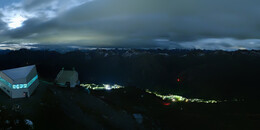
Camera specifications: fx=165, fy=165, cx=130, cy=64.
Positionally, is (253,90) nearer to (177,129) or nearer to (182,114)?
(182,114)

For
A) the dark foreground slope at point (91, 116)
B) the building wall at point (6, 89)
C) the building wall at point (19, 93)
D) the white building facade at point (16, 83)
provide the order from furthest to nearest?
1. the building wall at point (6, 89)
2. the building wall at point (19, 93)
3. the white building facade at point (16, 83)
4. the dark foreground slope at point (91, 116)

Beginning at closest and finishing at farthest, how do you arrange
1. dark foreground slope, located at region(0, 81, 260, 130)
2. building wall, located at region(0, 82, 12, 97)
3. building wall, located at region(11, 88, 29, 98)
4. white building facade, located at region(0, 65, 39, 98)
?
dark foreground slope, located at region(0, 81, 260, 130)
white building facade, located at region(0, 65, 39, 98)
building wall, located at region(11, 88, 29, 98)
building wall, located at region(0, 82, 12, 97)

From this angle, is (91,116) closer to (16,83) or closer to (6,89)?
(16,83)

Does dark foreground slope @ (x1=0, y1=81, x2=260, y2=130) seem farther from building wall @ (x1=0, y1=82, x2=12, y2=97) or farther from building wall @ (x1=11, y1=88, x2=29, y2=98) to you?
building wall @ (x1=11, y1=88, x2=29, y2=98)

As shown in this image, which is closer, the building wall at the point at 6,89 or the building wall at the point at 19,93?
the building wall at the point at 19,93

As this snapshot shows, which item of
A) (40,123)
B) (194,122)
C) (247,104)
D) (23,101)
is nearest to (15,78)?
(23,101)

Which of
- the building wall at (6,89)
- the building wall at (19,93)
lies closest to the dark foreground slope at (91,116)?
the building wall at (6,89)

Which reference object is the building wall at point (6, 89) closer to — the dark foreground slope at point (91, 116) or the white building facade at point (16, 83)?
the white building facade at point (16, 83)

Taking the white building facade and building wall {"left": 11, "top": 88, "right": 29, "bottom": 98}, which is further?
building wall {"left": 11, "top": 88, "right": 29, "bottom": 98}

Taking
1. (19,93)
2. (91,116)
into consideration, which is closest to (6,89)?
(19,93)

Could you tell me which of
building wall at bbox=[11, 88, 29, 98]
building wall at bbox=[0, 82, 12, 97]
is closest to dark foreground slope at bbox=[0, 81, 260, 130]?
building wall at bbox=[0, 82, 12, 97]

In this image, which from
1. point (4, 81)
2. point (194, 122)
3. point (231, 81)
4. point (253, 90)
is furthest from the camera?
point (231, 81)
